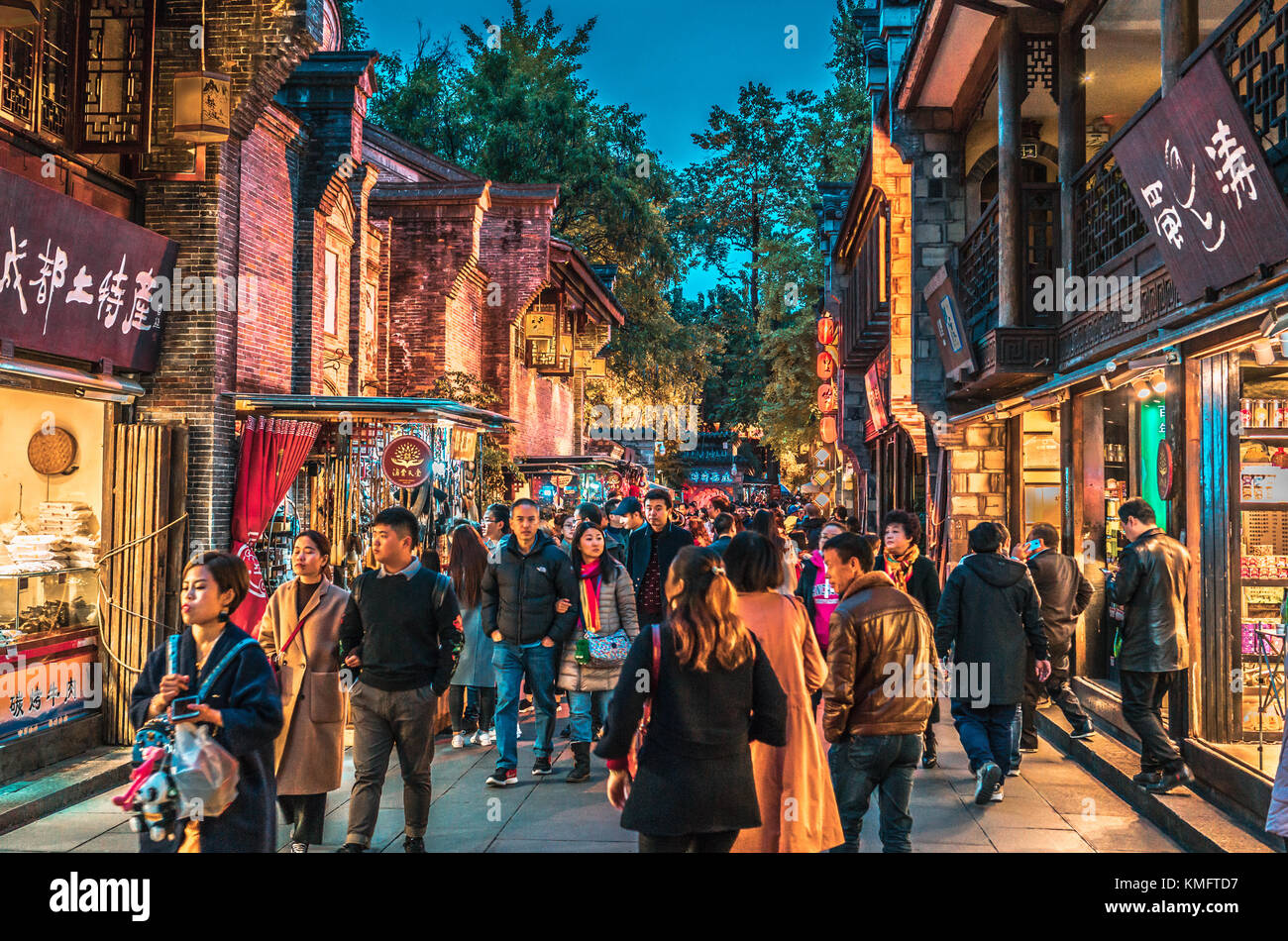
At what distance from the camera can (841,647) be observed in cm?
491

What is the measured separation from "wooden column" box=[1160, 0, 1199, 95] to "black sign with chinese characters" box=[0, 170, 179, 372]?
8.20 meters

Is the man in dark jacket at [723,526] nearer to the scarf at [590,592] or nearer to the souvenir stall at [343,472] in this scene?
the scarf at [590,592]

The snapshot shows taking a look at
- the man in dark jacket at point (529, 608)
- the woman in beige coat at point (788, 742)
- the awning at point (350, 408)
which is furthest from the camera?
the awning at point (350, 408)

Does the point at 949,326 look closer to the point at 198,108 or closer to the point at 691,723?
the point at 198,108

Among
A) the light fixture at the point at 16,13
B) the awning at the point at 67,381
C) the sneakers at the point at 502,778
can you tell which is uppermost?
the light fixture at the point at 16,13

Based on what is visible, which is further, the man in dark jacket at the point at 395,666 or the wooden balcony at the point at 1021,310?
the wooden balcony at the point at 1021,310

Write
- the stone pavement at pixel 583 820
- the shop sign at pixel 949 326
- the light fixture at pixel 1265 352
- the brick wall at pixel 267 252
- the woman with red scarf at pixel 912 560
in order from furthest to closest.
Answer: the shop sign at pixel 949 326
the brick wall at pixel 267 252
the woman with red scarf at pixel 912 560
the stone pavement at pixel 583 820
the light fixture at pixel 1265 352

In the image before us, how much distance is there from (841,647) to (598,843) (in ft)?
7.44

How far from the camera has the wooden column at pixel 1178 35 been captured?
7105 millimetres

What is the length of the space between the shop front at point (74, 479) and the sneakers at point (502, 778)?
3519 mm

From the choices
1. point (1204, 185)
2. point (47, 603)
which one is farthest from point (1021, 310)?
point (47, 603)

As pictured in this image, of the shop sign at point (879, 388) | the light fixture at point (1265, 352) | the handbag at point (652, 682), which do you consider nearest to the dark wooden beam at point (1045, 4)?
the light fixture at point (1265, 352)
